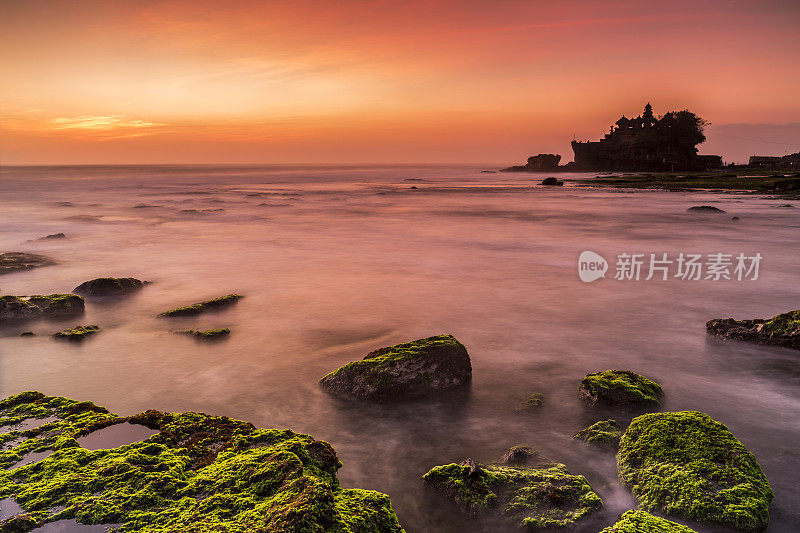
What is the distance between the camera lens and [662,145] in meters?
111

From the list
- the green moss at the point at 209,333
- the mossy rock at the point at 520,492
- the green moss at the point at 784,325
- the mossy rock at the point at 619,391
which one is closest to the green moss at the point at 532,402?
the mossy rock at the point at 619,391

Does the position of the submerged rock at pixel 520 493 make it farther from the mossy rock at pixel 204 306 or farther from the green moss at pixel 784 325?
the mossy rock at pixel 204 306

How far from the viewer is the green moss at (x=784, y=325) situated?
28.5 ft

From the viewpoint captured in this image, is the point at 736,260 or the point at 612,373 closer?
the point at 612,373

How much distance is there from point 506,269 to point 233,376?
11360 millimetres

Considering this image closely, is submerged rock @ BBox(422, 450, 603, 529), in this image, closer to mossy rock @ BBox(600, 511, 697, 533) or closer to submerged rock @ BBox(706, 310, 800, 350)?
mossy rock @ BBox(600, 511, 697, 533)

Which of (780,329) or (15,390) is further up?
(780,329)

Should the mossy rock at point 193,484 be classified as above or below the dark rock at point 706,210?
below

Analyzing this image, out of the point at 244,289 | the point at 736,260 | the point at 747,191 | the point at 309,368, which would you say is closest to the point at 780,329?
the point at 309,368

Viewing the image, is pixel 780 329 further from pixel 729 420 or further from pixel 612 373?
pixel 612 373

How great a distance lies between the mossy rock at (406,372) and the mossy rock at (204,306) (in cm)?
525

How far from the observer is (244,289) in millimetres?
14070

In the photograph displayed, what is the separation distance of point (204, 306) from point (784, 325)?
1227 centimetres

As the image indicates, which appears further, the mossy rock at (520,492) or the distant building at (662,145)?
the distant building at (662,145)
